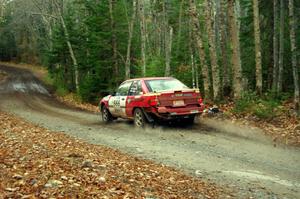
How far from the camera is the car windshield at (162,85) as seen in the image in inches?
520

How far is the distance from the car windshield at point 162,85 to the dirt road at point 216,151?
1.35 m

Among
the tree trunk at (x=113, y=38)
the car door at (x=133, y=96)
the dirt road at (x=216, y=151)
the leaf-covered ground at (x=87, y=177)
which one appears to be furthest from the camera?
the tree trunk at (x=113, y=38)

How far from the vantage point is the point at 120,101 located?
48.5 feet

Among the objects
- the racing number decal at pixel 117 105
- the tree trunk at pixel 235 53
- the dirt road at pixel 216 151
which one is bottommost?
the dirt road at pixel 216 151

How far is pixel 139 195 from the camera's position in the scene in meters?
5.72

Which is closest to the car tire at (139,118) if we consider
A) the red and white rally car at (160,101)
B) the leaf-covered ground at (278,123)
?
the red and white rally car at (160,101)

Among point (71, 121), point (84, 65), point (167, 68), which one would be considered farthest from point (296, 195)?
point (84, 65)

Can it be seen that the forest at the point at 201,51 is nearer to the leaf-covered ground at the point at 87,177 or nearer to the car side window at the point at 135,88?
the car side window at the point at 135,88

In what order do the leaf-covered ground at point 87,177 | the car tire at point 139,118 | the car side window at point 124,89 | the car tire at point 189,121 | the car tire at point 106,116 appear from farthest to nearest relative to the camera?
the car tire at point 106,116
the car side window at point 124,89
the car tire at point 189,121
the car tire at point 139,118
the leaf-covered ground at point 87,177

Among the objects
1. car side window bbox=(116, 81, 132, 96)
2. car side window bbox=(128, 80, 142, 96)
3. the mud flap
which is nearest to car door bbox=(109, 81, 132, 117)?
car side window bbox=(116, 81, 132, 96)

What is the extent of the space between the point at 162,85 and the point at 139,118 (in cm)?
139

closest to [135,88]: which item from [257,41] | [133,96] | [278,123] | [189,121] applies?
[133,96]

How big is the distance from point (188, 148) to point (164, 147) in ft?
2.08

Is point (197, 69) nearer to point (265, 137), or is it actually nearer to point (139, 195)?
Result: point (265, 137)
